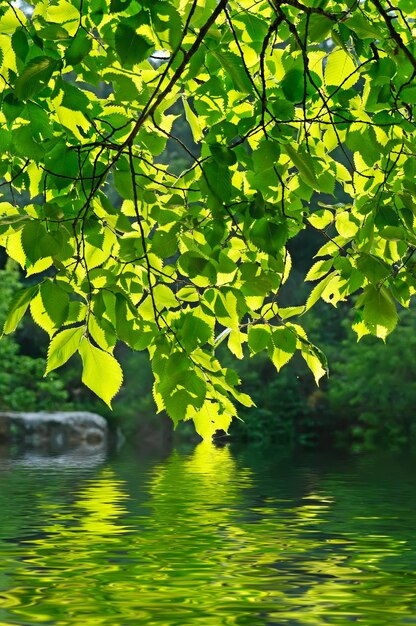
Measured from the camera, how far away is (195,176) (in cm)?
377

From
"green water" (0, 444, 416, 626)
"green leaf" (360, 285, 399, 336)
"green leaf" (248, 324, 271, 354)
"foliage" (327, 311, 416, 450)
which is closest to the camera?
"green leaf" (360, 285, 399, 336)

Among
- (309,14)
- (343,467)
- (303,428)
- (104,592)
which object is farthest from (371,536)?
(303,428)

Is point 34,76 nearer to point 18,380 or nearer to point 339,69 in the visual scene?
point 339,69

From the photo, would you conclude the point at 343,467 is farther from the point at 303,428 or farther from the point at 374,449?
the point at 303,428

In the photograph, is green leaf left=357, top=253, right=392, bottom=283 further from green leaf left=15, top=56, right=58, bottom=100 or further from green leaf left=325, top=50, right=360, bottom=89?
green leaf left=15, top=56, right=58, bottom=100

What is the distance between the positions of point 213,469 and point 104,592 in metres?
10.1

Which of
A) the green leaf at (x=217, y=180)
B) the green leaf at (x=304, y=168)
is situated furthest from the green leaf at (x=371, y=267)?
the green leaf at (x=217, y=180)

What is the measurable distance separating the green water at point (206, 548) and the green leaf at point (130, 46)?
3965 mm

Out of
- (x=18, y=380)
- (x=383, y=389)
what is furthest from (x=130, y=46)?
(x=18, y=380)

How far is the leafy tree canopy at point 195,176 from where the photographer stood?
8.91 ft

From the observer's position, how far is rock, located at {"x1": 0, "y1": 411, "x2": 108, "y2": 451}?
2573cm

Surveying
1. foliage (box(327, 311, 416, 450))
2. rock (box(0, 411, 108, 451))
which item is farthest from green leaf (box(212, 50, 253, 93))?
foliage (box(327, 311, 416, 450))

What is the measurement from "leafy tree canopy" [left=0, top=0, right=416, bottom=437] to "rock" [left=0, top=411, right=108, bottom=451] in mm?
21965

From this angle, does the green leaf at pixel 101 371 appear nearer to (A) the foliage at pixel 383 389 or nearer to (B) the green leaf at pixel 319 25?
(B) the green leaf at pixel 319 25
